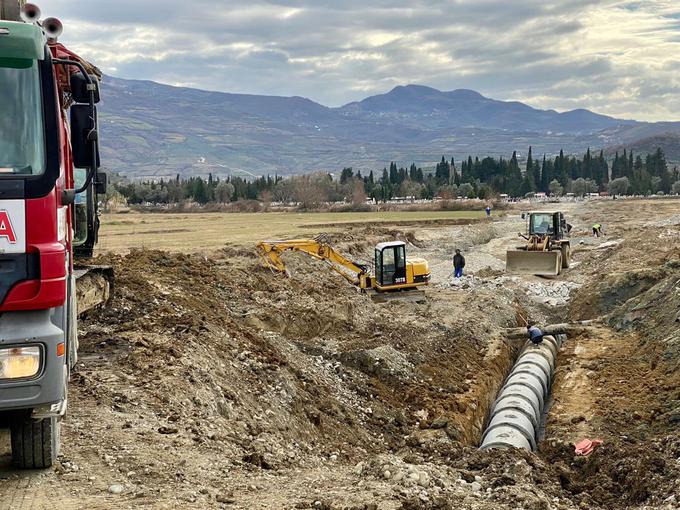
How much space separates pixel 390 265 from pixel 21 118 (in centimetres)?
2144

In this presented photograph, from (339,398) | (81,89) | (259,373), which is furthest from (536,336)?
(81,89)

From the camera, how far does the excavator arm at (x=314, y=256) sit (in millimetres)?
27094

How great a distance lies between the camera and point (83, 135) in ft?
23.7

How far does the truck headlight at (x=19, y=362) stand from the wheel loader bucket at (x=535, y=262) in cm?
3104

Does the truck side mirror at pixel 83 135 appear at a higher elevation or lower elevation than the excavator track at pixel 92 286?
higher

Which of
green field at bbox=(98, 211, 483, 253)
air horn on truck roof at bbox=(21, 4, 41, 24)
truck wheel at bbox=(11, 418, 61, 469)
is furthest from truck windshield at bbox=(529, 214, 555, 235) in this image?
truck wheel at bbox=(11, 418, 61, 469)

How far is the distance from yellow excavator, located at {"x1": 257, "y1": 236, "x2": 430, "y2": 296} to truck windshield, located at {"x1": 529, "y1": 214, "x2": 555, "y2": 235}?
12336mm

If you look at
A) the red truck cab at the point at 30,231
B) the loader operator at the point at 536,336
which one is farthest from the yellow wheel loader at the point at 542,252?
the red truck cab at the point at 30,231

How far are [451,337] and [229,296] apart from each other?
6933 mm

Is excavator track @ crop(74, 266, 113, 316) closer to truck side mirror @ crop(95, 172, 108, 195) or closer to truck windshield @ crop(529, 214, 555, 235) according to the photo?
truck side mirror @ crop(95, 172, 108, 195)

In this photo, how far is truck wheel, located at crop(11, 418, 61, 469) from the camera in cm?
756

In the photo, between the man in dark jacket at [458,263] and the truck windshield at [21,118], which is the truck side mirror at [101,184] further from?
the man in dark jacket at [458,263]

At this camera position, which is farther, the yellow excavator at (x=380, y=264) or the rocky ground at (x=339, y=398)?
the yellow excavator at (x=380, y=264)

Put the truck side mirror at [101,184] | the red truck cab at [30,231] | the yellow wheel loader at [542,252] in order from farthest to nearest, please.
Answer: the yellow wheel loader at [542,252] → the truck side mirror at [101,184] → the red truck cab at [30,231]
